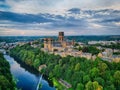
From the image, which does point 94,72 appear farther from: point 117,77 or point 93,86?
point 93,86

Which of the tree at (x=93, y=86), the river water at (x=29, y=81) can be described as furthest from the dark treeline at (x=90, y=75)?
the river water at (x=29, y=81)

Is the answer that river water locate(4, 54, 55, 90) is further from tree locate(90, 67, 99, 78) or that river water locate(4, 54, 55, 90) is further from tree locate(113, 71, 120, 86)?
tree locate(113, 71, 120, 86)

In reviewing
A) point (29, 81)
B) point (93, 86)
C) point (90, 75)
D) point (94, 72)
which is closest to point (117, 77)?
point (94, 72)

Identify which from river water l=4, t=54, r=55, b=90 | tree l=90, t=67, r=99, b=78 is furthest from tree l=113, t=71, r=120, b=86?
river water l=4, t=54, r=55, b=90

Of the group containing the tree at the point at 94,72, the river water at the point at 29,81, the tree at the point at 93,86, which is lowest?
the river water at the point at 29,81

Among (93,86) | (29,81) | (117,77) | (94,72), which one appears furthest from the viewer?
(29,81)

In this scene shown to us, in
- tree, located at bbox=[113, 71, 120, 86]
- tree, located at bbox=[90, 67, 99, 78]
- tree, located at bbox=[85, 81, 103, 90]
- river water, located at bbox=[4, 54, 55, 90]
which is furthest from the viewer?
river water, located at bbox=[4, 54, 55, 90]

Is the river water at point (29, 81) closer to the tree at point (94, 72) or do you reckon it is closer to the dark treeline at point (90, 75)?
the dark treeline at point (90, 75)

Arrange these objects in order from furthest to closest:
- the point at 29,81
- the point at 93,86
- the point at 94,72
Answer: the point at 29,81
the point at 94,72
the point at 93,86

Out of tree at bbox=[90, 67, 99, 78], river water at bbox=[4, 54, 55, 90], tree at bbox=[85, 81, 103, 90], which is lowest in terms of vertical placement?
river water at bbox=[4, 54, 55, 90]

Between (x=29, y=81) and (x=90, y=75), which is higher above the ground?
(x=90, y=75)

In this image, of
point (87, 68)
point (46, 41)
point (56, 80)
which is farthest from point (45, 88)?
point (46, 41)

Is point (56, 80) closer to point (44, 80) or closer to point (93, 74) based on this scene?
point (44, 80)
